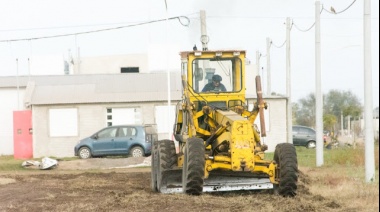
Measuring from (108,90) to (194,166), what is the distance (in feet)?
98.3

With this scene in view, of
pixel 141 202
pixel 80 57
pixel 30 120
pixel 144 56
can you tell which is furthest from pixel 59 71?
pixel 141 202

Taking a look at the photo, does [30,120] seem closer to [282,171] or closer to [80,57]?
[80,57]

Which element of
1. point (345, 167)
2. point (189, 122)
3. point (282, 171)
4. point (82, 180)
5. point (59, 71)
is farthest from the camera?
point (59, 71)

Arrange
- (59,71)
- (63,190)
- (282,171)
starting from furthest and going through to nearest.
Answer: (59,71) < (63,190) < (282,171)

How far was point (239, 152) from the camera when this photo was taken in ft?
48.9

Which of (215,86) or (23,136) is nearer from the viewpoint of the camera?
(215,86)

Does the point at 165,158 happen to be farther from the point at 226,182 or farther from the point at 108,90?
the point at 108,90

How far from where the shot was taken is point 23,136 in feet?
135

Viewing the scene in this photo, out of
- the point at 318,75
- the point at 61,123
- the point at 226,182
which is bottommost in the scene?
the point at 226,182

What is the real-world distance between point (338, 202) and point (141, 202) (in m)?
3.64

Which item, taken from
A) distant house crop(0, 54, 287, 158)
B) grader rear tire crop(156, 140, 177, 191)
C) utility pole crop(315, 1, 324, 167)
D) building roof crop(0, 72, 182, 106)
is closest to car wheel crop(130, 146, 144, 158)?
distant house crop(0, 54, 287, 158)

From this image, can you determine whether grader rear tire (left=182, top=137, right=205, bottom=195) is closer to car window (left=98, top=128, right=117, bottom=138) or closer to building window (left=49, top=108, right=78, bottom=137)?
car window (left=98, top=128, right=117, bottom=138)

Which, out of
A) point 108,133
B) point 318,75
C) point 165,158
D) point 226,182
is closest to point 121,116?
point 108,133

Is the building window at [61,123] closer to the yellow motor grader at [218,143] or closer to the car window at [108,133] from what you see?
the car window at [108,133]
